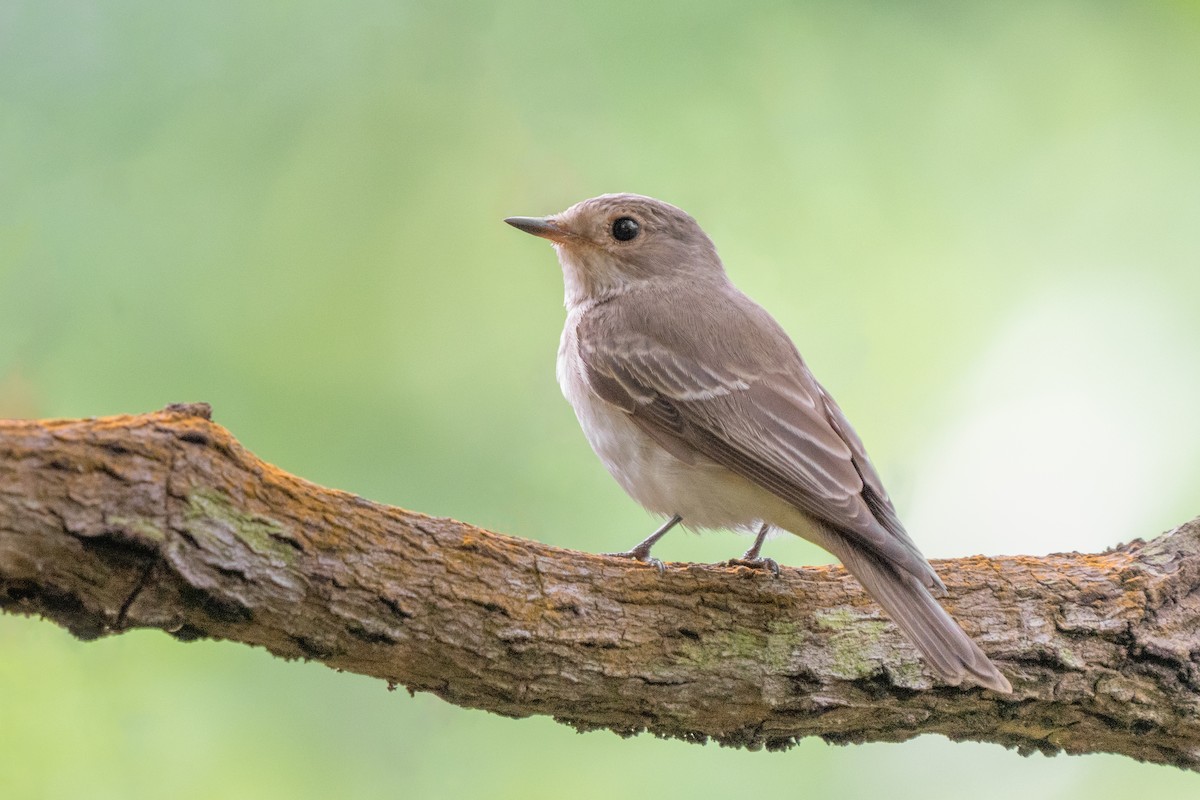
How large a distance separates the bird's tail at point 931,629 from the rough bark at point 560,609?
0.74 ft

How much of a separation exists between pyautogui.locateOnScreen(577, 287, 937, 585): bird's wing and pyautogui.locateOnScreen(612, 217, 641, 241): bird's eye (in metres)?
0.41

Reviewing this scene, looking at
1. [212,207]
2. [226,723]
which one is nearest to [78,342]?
[212,207]

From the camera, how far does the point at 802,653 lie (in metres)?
3.54

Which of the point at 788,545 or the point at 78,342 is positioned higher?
the point at 78,342

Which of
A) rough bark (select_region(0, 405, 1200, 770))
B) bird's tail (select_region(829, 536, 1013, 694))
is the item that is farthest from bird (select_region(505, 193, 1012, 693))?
rough bark (select_region(0, 405, 1200, 770))

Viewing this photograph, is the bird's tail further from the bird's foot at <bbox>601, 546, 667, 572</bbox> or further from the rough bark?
the bird's foot at <bbox>601, 546, 667, 572</bbox>

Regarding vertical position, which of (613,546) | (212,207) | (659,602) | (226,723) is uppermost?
(212,207)

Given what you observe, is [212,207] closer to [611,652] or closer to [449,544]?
[449,544]

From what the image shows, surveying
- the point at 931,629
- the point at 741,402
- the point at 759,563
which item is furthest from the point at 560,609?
the point at 741,402

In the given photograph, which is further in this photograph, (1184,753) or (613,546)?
(613,546)

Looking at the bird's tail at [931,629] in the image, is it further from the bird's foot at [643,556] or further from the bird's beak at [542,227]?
the bird's beak at [542,227]

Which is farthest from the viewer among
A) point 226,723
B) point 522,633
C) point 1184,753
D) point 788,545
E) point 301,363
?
point 788,545

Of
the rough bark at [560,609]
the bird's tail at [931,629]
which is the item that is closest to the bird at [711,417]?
the bird's tail at [931,629]

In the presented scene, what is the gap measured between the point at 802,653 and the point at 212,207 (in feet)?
10.5
